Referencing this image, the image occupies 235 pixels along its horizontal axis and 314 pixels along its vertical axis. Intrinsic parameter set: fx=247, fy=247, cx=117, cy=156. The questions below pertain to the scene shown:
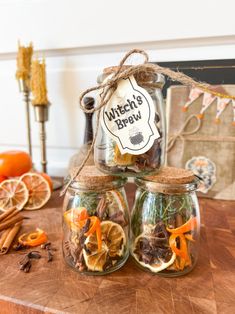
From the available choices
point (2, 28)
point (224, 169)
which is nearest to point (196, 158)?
point (224, 169)

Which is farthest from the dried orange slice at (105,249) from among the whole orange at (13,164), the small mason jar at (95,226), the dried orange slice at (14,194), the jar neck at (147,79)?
the whole orange at (13,164)

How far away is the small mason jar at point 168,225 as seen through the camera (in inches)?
16.3

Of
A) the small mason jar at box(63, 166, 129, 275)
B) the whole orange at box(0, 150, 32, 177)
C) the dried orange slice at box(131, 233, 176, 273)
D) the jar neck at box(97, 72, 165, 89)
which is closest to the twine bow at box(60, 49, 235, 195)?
the jar neck at box(97, 72, 165, 89)

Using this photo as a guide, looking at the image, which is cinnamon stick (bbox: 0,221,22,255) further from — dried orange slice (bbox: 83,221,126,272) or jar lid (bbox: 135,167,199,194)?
jar lid (bbox: 135,167,199,194)

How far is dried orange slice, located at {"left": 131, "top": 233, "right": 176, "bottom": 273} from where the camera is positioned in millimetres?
413

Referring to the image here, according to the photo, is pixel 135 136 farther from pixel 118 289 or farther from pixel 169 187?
pixel 118 289

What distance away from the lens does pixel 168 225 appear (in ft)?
1.38

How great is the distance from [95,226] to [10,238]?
22cm

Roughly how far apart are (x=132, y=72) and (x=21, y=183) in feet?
1.61

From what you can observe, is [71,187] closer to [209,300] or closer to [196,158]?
[209,300]

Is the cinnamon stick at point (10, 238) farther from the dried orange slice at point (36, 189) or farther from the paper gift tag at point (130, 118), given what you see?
the paper gift tag at point (130, 118)

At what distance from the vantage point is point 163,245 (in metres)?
0.42

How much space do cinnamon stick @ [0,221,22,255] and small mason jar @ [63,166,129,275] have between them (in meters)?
0.13

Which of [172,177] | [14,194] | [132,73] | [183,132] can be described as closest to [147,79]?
[132,73]
